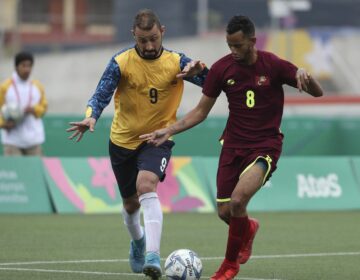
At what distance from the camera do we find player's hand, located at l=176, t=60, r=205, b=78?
35.2 ft

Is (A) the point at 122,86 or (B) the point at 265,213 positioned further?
(B) the point at 265,213

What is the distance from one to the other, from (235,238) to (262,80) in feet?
4.47

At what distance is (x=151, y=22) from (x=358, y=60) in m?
25.3

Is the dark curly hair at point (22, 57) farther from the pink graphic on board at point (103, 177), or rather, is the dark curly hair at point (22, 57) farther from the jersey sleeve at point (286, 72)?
the jersey sleeve at point (286, 72)

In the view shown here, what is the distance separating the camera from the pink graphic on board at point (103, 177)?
18.6 m

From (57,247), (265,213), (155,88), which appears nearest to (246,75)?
(155,88)

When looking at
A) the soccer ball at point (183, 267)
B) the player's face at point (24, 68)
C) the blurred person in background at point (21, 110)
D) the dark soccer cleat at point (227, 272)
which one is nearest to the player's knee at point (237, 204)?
the dark soccer cleat at point (227, 272)

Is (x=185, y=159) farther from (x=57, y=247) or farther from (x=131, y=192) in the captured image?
(x=131, y=192)

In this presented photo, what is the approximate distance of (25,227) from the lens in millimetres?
15727

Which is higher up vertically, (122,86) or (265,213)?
(122,86)

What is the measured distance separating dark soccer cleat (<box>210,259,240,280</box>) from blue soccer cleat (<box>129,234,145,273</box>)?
1142 millimetres

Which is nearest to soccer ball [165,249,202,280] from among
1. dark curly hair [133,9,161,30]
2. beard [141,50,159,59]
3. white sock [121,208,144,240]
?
white sock [121,208,144,240]

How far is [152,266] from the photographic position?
384 inches

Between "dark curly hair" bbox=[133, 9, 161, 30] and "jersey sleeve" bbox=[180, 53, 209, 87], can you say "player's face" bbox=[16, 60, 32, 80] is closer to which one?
"jersey sleeve" bbox=[180, 53, 209, 87]
